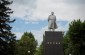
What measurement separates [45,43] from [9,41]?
360 inches

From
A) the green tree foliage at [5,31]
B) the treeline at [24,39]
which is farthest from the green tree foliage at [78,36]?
the green tree foliage at [5,31]

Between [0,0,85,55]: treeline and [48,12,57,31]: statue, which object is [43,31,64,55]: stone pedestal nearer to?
[48,12,57,31]: statue

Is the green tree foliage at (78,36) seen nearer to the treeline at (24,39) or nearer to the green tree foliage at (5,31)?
the treeline at (24,39)

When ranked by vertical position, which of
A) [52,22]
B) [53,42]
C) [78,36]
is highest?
[78,36]

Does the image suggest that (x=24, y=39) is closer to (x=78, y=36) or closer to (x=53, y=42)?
(x=78, y=36)

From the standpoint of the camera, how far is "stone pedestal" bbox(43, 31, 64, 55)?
3512 cm

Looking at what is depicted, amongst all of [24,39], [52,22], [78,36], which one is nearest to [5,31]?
[52,22]

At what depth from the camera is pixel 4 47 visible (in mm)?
41094

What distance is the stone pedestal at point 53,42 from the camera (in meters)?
35.1

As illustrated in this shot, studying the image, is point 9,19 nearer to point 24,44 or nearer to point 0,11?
point 0,11

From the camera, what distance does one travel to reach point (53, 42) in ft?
116

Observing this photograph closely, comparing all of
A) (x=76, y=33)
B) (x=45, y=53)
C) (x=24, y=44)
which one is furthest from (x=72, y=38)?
(x=45, y=53)

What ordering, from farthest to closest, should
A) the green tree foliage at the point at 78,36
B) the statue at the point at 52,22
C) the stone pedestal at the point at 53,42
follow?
the green tree foliage at the point at 78,36 < the statue at the point at 52,22 < the stone pedestal at the point at 53,42

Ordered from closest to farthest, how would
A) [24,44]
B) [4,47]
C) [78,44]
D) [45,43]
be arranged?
[45,43] < [4,47] < [78,44] < [24,44]
